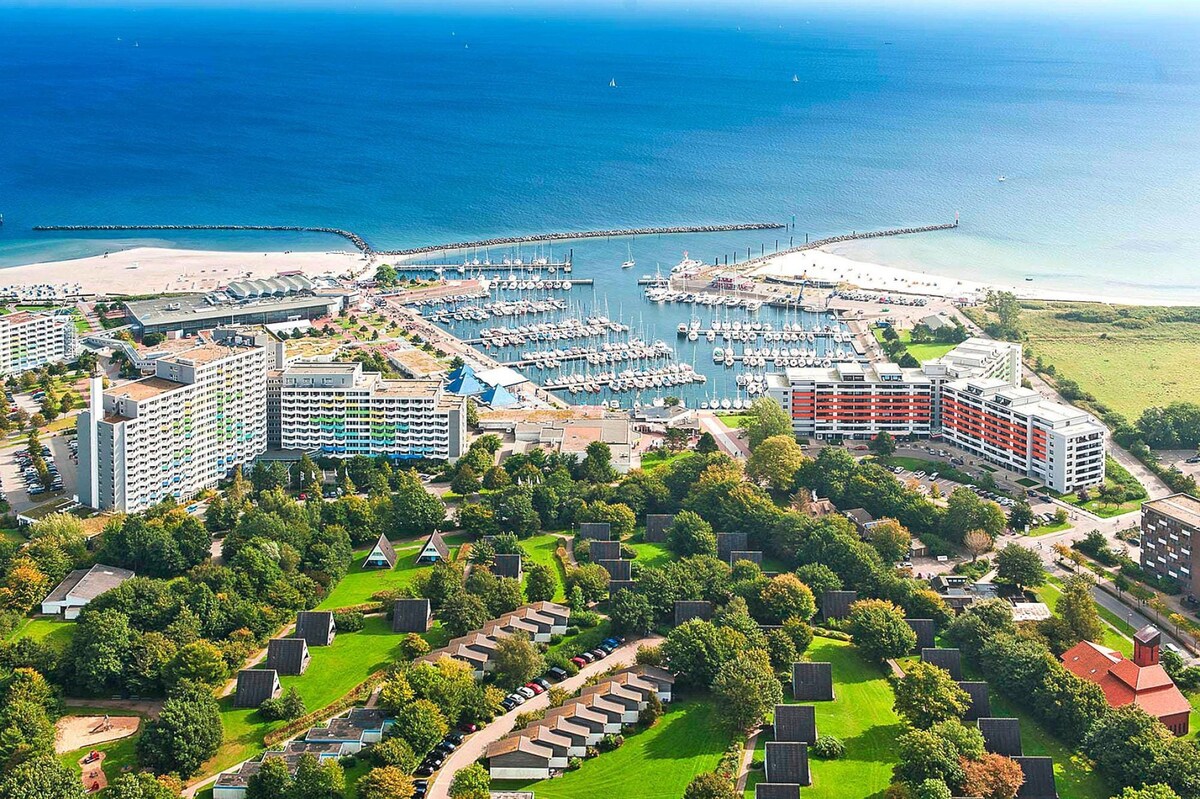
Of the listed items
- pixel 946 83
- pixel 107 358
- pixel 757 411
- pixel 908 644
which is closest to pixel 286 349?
pixel 107 358

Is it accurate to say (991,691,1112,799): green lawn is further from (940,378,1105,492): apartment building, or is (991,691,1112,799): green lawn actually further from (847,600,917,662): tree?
(940,378,1105,492): apartment building

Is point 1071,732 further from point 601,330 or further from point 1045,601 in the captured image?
point 601,330

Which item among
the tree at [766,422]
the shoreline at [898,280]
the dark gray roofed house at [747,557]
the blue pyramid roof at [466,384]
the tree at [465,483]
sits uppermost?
the shoreline at [898,280]

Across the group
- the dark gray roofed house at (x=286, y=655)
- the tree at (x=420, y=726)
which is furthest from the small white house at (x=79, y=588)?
the tree at (x=420, y=726)

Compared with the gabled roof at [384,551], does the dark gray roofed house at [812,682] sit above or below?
below

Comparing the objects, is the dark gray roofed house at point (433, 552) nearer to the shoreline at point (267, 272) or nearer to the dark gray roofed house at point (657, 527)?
the dark gray roofed house at point (657, 527)

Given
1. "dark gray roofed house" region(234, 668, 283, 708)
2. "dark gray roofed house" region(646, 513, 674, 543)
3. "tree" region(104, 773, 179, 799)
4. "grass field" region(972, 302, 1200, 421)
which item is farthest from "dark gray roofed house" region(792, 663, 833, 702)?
"grass field" region(972, 302, 1200, 421)

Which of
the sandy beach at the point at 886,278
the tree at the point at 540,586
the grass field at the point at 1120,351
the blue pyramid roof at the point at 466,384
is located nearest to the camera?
the tree at the point at 540,586
